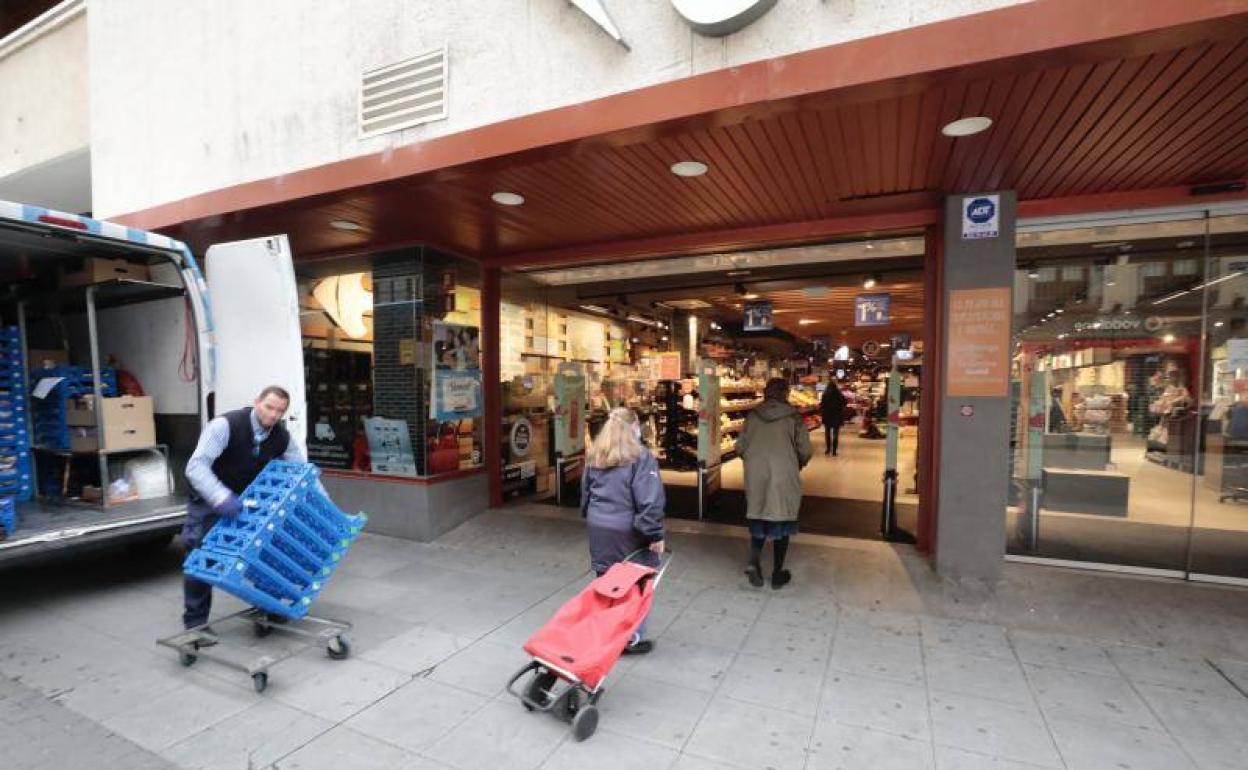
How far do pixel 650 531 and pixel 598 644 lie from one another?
2.69 ft

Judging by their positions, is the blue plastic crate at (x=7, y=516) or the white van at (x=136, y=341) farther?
the white van at (x=136, y=341)

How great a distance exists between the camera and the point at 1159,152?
389 cm

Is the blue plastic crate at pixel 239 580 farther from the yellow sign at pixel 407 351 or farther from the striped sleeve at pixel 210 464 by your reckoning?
the yellow sign at pixel 407 351

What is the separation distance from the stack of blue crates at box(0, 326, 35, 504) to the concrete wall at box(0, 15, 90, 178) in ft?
14.9

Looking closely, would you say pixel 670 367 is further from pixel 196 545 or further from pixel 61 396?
pixel 61 396

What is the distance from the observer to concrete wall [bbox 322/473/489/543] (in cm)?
629

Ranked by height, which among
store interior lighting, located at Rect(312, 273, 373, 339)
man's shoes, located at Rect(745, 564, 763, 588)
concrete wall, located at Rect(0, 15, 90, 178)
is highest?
concrete wall, located at Rect(0, 15, 90, 178)

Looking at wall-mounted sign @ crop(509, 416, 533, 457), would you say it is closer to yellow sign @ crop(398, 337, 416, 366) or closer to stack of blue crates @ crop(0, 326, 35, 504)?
yellow sign @ crop(398, 337, 416, 366)

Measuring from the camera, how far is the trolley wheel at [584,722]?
9.09ft

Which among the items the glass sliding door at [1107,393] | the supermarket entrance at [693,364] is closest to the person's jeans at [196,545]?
the supermarket entrance at [693,364]

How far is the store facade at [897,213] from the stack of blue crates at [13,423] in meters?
1.69

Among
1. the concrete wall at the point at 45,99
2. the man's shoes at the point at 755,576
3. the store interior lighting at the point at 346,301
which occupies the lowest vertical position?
the man's shoes at the point at 755,576

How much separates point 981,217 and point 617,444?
365 centimetres

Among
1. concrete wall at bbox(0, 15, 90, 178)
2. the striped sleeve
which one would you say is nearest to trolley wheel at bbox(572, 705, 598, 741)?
the striped sleeve
